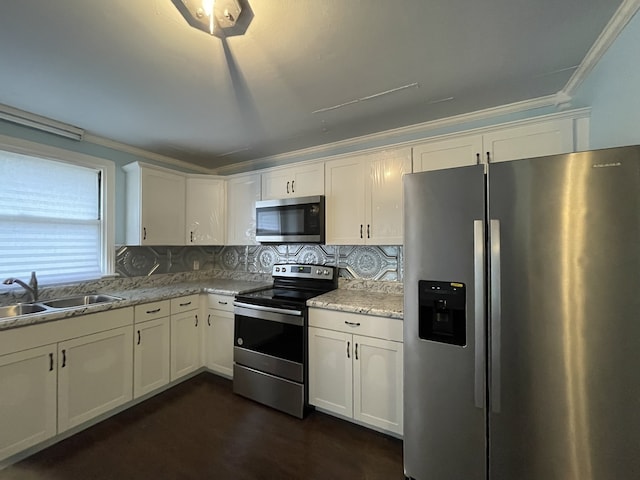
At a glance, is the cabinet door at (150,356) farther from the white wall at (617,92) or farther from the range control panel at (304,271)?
the white wall at (617,92)

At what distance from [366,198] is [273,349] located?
60.8 inches

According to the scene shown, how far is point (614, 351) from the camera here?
1.10 metres

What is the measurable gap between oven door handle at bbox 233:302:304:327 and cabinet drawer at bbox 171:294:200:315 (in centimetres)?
59

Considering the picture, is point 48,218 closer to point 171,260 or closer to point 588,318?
point 171,260

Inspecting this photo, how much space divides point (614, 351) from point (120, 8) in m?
2.57

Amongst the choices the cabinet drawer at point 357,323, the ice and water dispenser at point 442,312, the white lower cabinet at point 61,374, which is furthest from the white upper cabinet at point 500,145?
the white lower cabinet at point 61,374

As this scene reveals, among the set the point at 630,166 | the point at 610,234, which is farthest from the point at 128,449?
the point at 630,166

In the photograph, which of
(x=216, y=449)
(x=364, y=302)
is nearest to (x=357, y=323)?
(x=364, y=302)

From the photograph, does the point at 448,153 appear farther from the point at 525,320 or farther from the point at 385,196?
the point at 525,320

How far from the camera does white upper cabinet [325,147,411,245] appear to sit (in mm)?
2246

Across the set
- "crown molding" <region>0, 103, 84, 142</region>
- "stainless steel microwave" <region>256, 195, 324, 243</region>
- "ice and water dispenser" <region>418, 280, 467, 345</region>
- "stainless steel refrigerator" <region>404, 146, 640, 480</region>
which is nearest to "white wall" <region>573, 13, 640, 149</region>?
"stainless steel refrigerator" <region>404, 146, 640, 480</region>

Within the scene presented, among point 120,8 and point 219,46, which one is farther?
point 219,46

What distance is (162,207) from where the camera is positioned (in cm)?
294

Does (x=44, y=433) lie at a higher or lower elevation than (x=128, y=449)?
higher
